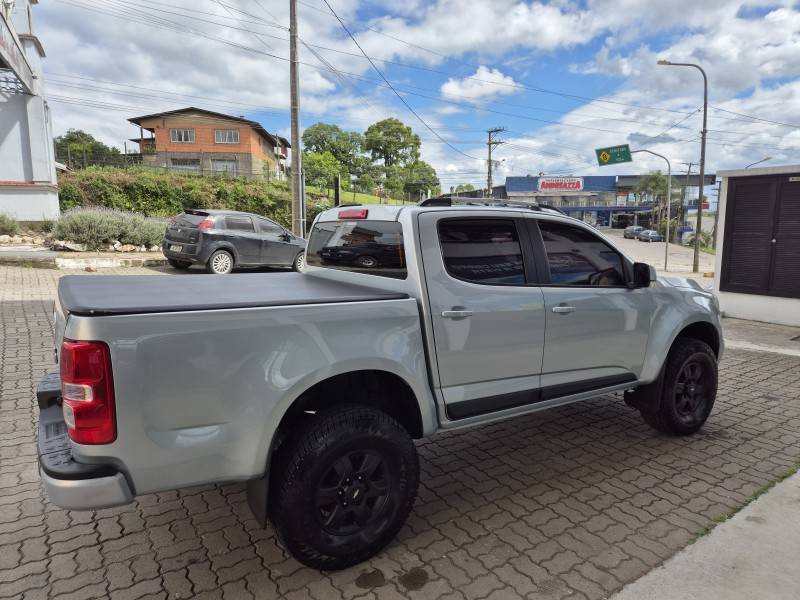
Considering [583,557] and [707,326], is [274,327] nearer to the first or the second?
[583,557]

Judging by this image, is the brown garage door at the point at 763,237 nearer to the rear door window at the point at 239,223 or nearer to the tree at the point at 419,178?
the rear door window at the point at 239,223

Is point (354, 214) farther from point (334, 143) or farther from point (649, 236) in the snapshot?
point (334, 143)

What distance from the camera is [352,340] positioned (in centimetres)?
254

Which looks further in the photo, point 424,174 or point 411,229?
point 424,174

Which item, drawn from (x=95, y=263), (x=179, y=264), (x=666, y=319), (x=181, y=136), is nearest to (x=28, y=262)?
(x=95, y=263)

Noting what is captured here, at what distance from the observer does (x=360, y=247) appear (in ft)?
11.5

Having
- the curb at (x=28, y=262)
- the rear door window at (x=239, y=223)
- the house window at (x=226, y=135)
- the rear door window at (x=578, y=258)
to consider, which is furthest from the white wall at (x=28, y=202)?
the house window at (x=226, y=135)

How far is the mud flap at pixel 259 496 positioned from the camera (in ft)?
7.91

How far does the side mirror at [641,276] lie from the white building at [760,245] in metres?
6.55

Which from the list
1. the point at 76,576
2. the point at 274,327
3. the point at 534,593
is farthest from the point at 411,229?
the point at 76,576

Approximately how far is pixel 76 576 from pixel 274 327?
1.63m

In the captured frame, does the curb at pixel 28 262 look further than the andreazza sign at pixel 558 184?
No

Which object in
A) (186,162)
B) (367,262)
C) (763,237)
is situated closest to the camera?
(367,262)

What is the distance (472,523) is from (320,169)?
61.7 meters
